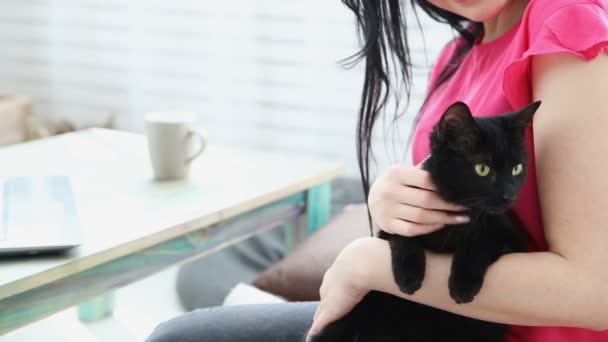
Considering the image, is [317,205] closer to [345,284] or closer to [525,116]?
[345,284]

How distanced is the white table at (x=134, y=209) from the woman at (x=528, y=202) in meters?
0.14

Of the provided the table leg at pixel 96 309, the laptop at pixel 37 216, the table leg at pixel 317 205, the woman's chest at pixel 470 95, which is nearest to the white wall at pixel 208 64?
the table leg at pixel 317 205

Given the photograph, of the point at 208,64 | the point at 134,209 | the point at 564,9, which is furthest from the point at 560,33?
the point at 208,64

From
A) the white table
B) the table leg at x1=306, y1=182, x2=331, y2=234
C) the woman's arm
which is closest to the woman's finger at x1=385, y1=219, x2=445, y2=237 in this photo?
the woman's arm

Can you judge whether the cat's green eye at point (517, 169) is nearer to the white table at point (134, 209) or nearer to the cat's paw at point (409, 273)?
the cat's paw at point (409, 273)

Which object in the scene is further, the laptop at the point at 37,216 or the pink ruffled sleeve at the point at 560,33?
the laptop at the point at 37,216

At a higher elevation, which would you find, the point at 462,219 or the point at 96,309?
the point at 462,219

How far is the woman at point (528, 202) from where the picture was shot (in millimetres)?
790

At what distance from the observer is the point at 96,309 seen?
1.83 m

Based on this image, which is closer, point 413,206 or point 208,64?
point 413,206

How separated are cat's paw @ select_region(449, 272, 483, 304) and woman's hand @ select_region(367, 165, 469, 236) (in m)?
0.09

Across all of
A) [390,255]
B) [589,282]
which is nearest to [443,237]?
[390,255]

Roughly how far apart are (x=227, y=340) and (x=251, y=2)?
5.59ft

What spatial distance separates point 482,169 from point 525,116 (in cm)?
9
